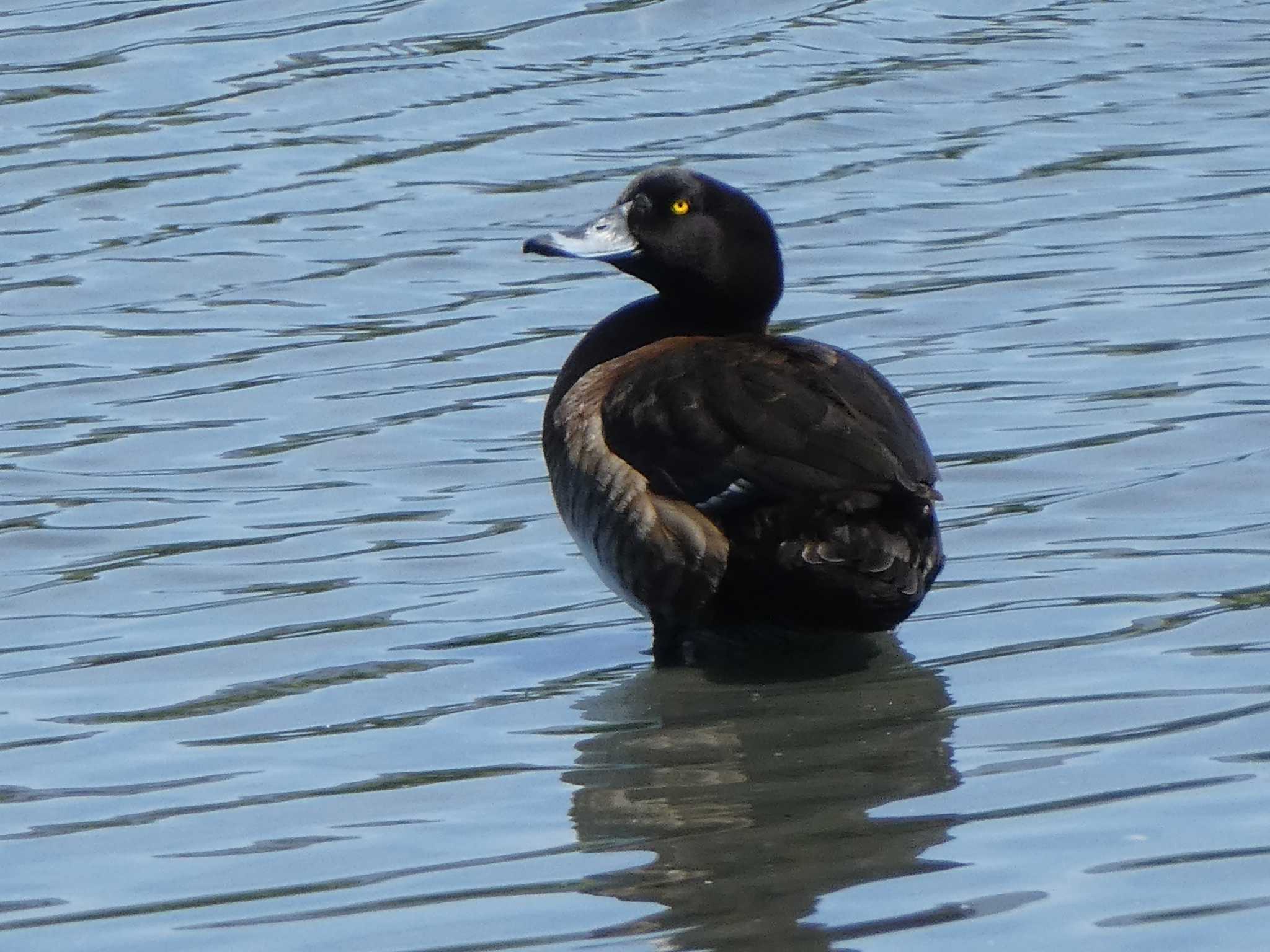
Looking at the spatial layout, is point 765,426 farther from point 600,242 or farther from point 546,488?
point 546,488

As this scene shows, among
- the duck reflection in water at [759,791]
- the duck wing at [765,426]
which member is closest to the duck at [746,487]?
the duck wing at [765,426]

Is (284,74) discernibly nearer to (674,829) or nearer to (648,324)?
(648,324)

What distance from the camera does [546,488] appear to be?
272 inches

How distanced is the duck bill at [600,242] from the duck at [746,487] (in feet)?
0.89

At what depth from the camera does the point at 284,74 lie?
1206 cm

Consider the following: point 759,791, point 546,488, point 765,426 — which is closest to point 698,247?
point 765,426

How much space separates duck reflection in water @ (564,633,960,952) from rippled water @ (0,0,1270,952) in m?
0.01

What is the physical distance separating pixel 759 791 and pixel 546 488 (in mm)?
2605

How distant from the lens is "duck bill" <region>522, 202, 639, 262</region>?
20.0 feet

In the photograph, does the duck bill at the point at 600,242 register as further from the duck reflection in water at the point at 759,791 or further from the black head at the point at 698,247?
the duck reflection in water at the point at 759,791

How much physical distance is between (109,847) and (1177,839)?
1753mm

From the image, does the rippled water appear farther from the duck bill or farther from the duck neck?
the duck bill

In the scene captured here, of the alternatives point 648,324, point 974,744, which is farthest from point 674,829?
point 648,324

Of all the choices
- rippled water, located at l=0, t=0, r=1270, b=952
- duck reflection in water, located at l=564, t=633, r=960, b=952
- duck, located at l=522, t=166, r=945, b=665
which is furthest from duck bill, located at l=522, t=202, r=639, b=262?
duck reflection in water, located at l=564, t=633, r=960, b=952
